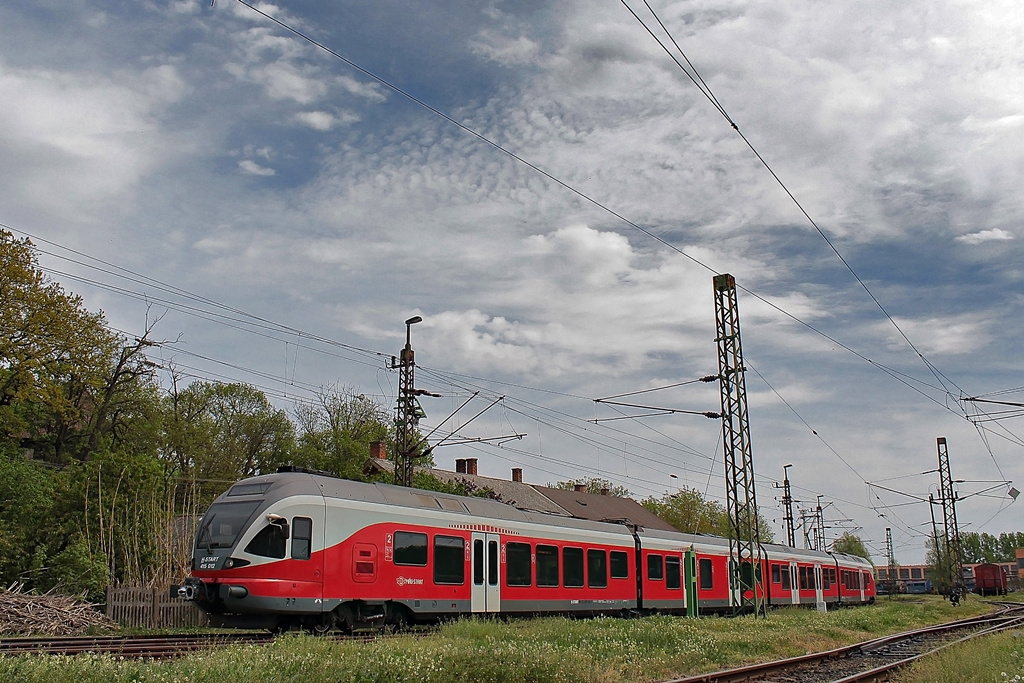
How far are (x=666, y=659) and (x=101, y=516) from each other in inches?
639

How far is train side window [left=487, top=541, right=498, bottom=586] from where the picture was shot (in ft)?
68.7

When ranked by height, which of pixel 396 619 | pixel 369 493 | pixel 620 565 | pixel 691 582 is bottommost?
pixel 396 619

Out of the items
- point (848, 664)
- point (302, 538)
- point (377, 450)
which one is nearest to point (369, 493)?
point (302, 538)

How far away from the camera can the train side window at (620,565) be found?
1005 inches

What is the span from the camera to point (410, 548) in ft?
61.8

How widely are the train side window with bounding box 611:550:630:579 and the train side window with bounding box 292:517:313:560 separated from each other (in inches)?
449

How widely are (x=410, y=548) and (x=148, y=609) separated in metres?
7.53

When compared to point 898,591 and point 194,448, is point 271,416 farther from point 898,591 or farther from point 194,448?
point 898,591

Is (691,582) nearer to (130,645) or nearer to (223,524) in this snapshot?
(223,524)

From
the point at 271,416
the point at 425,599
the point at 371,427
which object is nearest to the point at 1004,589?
the point at 371,427

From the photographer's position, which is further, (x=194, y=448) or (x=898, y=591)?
(x=898, y=591)

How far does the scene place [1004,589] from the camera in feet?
233

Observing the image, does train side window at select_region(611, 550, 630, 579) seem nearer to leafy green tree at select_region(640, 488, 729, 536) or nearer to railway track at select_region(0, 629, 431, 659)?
railway track at select_region(0, 629, 431, 659)

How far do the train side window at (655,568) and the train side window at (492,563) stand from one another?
7.84 meters
